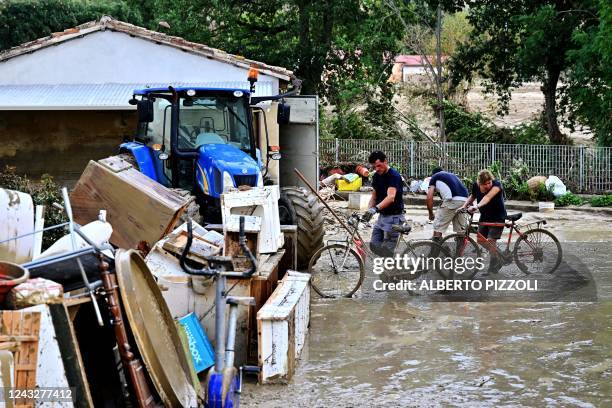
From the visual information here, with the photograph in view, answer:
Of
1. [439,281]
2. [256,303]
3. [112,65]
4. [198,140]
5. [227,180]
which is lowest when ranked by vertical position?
[439,281]

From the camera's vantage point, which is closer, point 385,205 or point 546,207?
point 385,205

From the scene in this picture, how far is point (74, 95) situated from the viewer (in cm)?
1870

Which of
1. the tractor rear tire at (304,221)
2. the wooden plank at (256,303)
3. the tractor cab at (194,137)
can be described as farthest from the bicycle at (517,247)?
the wooden plank at (256,303)

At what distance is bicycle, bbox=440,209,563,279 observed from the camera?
12.5 meters

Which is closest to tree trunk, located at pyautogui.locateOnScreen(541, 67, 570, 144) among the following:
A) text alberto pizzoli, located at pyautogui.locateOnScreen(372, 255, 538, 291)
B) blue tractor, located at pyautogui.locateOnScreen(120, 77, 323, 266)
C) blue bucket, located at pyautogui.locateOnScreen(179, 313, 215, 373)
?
text alberto pizzoli, located at pyautogui.locateOnScreen(372, 255, 538, 291)

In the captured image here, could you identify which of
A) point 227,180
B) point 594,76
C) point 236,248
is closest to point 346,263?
point 227,180

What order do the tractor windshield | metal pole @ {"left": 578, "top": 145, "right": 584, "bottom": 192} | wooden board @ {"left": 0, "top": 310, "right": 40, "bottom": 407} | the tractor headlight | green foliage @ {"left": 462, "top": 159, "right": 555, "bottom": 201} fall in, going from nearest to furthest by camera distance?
wooden board @ {"left": 0, "top": 310, "right": 40, "bottom": 407}
the tractor headlight
the tractor windshield
green foliage @ {"left": 462, "top": 159, "right": 555, "bottom": 201}
metal pole @ {"left": 578, "top": 145, "right": 584, "bottom": 192}

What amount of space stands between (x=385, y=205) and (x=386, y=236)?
1.62 ft

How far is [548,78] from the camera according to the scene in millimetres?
28047

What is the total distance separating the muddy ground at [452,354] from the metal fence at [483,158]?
11.2m

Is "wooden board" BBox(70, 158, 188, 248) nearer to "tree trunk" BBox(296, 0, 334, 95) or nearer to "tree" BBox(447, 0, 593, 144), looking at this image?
"tree" BBox(447, 0, 593, 144)

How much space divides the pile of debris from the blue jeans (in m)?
2.06

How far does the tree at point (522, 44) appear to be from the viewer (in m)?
25.8

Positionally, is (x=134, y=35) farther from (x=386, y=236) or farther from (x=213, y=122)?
(x=386, y=236)
